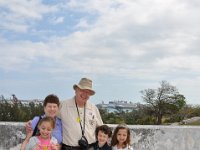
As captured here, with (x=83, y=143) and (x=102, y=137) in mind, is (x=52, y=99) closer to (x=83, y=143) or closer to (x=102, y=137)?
(x=83, y=143)

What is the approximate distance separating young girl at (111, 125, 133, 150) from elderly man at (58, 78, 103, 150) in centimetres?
31

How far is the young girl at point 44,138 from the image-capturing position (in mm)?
4828

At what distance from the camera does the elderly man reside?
5184mm

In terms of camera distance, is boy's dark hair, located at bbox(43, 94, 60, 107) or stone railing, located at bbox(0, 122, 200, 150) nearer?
boy's dark hair, located at bbox(43, 94, 60, 107)

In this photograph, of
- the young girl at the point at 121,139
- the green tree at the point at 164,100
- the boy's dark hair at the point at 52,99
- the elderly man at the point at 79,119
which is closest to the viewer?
the boy's dark hair at the point at 52,99

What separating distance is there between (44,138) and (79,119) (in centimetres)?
54

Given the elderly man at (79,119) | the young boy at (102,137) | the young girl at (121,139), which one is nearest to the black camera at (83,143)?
the elderly man at (79,119)

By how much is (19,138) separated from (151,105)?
77.5ft

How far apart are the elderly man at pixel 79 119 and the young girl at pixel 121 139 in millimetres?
312

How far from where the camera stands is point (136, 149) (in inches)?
258

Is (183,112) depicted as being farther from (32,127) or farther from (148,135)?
(32,127)

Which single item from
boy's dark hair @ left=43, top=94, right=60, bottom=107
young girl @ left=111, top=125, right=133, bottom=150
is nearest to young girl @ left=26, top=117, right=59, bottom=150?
boy's dark hair @ left=43, top=94, right=60, bottom=107

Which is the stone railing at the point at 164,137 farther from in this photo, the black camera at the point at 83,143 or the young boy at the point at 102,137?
the black camera at the point at 83,143

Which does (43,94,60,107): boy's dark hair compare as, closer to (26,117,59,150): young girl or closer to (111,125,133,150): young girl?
(26,117,59,150): young girl
